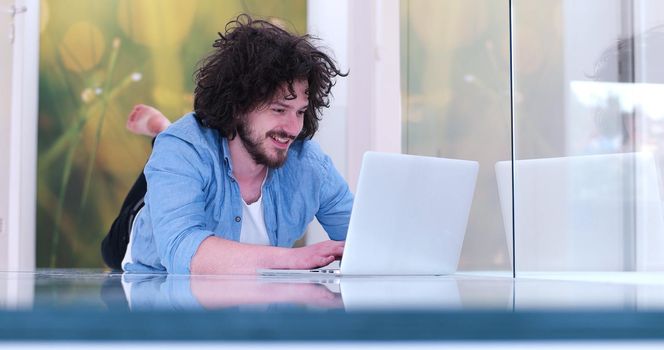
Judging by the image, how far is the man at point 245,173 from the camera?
6.26 ft

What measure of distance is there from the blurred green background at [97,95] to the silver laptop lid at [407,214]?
12.1 ft

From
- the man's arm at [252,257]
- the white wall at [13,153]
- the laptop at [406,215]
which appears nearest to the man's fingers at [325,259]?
the man's arm at [252,257]

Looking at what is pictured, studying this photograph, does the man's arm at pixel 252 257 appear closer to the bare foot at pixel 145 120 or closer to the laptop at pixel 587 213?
the laptop at pixel 587 213

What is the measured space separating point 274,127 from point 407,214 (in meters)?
0.78

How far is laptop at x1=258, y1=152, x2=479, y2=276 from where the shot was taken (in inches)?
59.9

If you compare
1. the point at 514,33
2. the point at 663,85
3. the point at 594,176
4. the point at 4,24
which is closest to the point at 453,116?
the point at 514,33

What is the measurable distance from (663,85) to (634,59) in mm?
65

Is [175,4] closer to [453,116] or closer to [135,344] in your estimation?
[453,116]

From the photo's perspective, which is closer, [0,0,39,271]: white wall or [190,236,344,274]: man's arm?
[190,236,344,274]: man's arm

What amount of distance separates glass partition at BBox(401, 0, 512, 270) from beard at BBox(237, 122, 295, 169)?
1.10ft

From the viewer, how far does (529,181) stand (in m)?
1.53

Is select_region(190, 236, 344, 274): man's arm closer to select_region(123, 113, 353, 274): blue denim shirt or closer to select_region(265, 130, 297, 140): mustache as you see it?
select_region(123, 113, 353, 274): blue denim shirt

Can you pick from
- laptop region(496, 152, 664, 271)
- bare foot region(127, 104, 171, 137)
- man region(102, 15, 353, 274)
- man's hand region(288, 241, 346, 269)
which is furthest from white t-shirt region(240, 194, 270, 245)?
bare foot region(127, 104, 171, 137)

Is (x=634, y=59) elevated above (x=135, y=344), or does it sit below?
above
